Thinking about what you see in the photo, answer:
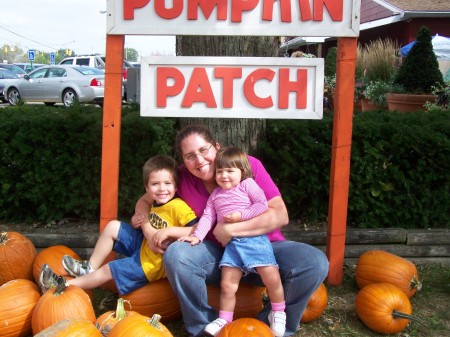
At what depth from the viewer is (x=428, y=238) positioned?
3900mm

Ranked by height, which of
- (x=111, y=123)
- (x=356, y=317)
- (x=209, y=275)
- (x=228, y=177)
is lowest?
(x=356, y=317)

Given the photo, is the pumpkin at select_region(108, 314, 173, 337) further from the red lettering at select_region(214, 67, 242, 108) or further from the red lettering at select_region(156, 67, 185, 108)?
the red lettering at select_region(214, 67, 242, 108)

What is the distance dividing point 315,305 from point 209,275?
724mm

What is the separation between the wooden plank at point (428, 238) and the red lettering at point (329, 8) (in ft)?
5.90

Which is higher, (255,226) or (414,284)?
(255,226)

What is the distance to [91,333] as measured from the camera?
8.12 feet

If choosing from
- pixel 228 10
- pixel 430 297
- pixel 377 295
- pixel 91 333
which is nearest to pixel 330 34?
pixel 228 10

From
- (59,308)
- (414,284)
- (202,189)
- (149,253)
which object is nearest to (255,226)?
(202,189)

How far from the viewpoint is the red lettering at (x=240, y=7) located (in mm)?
3121

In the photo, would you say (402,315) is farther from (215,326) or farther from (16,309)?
(16,309)

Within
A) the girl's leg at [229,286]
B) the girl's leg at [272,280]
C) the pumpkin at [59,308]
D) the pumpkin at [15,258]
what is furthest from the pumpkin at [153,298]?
the pumpkin at [15,258]

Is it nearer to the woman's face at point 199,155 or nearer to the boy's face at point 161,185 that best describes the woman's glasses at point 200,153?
the woman's face at point 199,155

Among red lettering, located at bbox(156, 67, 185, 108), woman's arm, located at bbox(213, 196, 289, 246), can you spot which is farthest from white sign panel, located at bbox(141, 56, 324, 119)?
woman's arm, located at bbox(213, 196, 289, 246)

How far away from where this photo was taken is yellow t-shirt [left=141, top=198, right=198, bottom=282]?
117 inches
